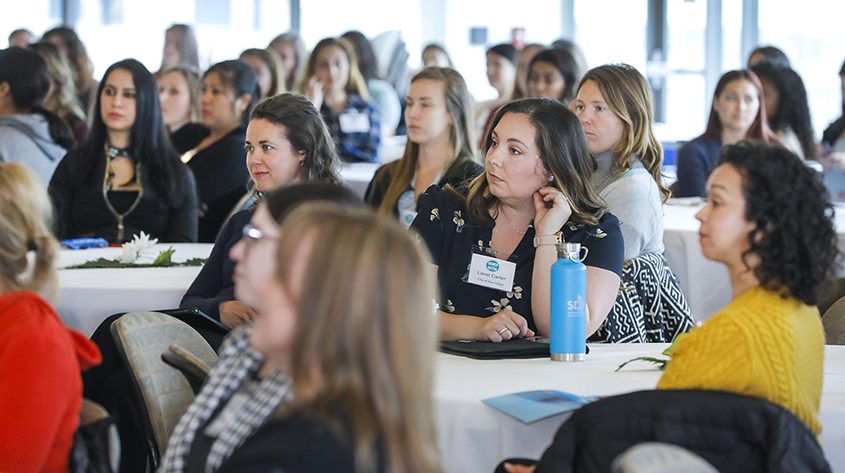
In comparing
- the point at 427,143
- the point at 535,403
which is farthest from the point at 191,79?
the point at 535,403

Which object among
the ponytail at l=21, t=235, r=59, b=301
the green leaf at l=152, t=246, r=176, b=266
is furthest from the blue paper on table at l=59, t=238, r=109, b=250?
the ponytail at l=21, t=235, r=59, b=301

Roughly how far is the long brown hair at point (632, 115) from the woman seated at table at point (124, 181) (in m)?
1.84

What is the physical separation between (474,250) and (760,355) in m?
1.24

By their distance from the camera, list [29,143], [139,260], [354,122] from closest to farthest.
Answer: [139,260], [29,143], [354,122]

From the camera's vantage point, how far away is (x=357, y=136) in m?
7.88

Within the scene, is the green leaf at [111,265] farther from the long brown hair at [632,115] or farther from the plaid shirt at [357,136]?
the plaid shirt at [357,136]

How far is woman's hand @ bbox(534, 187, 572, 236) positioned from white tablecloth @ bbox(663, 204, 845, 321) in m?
1.79

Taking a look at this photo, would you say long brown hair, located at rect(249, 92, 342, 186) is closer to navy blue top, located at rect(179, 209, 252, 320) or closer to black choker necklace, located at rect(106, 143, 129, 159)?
navy blue top, located at rect(179, 209, 252, 320)

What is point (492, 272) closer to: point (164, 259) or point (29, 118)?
point (164, 259)

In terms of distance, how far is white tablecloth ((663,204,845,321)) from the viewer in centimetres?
471

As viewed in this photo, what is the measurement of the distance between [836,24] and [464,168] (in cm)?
754

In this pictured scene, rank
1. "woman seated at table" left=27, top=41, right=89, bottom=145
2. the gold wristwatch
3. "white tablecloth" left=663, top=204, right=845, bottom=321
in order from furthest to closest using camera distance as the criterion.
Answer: "woman seated at table" left=27, top=41, right=89, bottom=145, "white tablecloth" left=663, top=204, right=845, bottom=321, the gold wristwatch

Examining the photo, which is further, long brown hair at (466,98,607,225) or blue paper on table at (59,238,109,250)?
blue paper on table at (59,238,109,250)

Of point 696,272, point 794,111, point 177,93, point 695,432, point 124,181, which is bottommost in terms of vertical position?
point 696,272
